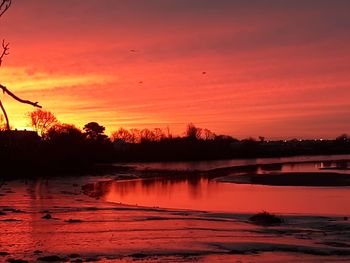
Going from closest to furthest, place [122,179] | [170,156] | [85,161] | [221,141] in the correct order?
[122,179] < [85,161] < [170,156] < [221,141]

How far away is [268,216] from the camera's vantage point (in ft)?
89.6

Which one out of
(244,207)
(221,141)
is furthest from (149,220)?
(221,141)

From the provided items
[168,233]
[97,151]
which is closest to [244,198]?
[168,233]

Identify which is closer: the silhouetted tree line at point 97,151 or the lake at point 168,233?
the lake at point 168,233

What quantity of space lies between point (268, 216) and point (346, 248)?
8.19 meters

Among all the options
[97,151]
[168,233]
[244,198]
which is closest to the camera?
[168,233]

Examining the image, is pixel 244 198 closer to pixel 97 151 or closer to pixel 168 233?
pixel 168 233

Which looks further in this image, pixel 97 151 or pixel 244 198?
pixel 97 151

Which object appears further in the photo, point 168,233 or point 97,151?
point 97,151

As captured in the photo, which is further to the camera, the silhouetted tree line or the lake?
the silhouetted tree line

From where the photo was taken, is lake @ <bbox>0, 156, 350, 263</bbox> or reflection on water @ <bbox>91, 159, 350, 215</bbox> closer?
lake @ <bbox>0, 156, 350, 263</bbox>

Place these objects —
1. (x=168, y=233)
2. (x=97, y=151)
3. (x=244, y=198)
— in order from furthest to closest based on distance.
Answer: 1. (x=97, y=151)
2. (x=244, y=198)
3. (x=168, y=233)

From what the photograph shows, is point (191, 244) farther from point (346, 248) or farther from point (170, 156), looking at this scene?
point (170, 156)

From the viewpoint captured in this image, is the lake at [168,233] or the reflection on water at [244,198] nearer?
the lake at [168,233]
